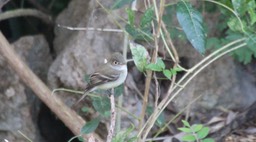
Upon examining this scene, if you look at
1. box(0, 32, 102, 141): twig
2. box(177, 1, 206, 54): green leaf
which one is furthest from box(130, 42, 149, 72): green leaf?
box(0, 32, 102, 141): twig

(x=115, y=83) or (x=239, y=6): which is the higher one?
(x=239, y=6)

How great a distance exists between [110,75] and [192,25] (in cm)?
79

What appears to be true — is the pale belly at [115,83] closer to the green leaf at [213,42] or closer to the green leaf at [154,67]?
the green leaf at [154,67]

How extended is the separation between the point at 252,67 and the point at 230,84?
0.31m

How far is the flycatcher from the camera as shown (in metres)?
4.45

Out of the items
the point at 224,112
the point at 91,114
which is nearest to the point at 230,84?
the point at 224,112

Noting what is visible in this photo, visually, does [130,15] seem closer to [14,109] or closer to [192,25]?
[192,25]

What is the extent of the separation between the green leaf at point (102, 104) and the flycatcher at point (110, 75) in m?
0.10

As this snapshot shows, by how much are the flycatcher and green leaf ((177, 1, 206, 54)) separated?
2.17 feet

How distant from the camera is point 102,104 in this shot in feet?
14.3

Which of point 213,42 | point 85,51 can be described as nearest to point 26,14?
point 85,51

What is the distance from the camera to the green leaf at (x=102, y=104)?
4.33 m

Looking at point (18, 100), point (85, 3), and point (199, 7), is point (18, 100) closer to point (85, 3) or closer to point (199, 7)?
point (85, 3)

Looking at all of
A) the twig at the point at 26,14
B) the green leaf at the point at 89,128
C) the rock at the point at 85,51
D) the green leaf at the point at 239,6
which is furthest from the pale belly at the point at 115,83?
the twig at the point at 26,14
